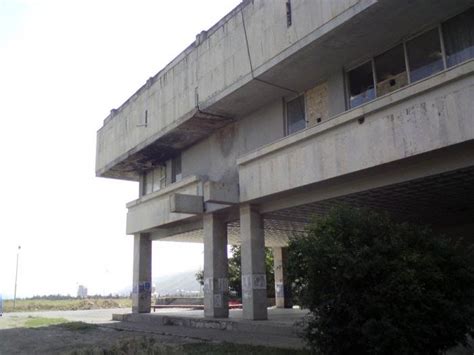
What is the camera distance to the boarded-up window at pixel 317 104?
17.0 meters

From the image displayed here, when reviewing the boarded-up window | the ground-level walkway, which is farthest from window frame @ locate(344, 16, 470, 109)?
the ground-level walkway

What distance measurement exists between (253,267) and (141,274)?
1078 cm

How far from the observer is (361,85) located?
15.9 m

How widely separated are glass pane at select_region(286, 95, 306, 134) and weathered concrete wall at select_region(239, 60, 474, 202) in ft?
5.07

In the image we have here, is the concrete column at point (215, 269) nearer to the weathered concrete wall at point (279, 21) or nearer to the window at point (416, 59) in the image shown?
the weathered concrete wall at point (279, 21)

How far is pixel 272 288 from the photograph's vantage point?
3519 centimetres

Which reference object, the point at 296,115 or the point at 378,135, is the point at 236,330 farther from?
the point at 378,135

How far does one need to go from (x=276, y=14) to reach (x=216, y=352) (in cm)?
1034

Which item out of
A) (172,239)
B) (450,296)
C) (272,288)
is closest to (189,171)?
(172,239)

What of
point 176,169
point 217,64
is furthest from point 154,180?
point 217,64

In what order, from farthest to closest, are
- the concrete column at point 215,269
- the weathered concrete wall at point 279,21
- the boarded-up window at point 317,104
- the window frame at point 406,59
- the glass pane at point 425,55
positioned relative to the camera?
the concrete column at point 215,269 < the boarded-up window at point 317,104 < the weathered concrete wall at point 279,21 < the glass pane at point 425,55 < the window frame at point 406,59

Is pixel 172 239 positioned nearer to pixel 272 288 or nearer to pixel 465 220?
pixel 272 288

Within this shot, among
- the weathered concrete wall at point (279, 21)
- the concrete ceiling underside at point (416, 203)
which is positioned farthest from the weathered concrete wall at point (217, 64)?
the concrete ceiling underside at point (416, 203)

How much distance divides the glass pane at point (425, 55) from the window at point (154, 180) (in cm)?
1537
